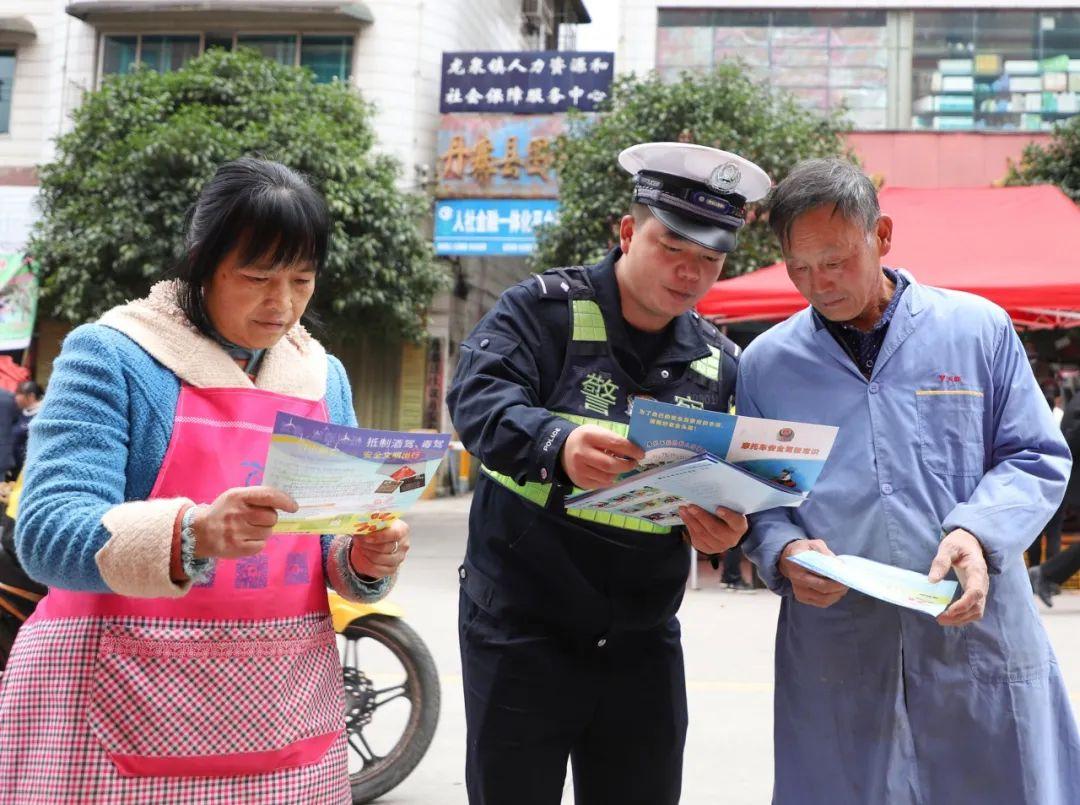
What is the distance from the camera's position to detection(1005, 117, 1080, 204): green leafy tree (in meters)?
13.5

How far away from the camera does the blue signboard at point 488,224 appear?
1593 cm

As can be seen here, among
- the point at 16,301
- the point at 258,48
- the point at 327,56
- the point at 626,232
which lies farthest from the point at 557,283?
the point at 258,48

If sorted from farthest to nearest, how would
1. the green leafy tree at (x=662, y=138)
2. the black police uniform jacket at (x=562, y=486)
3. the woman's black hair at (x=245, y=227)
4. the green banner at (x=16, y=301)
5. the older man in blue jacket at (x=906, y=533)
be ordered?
the green banner at (x=16, y=301) → the green leafy tree at (x=662, y=138) → the black police uniform jacket at (x=562, y=486) → the older man in blue jacket at (x=906, y=533) → the woman's black hair at (x=245, y=227)

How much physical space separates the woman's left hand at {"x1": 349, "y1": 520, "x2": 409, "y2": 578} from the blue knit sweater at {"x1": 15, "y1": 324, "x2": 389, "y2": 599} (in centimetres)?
36

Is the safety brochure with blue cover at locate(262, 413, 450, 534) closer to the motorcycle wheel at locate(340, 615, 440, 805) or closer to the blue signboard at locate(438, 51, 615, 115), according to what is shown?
the motorcycle wheel at locate(340, 615, 440, 805)

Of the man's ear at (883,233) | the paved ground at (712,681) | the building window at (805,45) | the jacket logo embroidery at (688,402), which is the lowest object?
the paved ground at (712,681)

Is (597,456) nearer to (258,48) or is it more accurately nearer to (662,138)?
(662,138)

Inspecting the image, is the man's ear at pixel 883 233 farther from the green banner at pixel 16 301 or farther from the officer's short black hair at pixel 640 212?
the green banner at pixel 16 301

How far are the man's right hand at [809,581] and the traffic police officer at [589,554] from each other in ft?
0.59

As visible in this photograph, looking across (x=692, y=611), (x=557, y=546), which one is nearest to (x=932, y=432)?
(x=557, y=546)

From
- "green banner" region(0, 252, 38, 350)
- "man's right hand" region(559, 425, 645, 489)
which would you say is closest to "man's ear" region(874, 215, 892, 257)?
"man's right hand" region(559, 425, 645, 489)

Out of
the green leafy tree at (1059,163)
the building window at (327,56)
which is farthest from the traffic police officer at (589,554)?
the building window at (327,56)

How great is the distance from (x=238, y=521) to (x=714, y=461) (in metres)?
0.70

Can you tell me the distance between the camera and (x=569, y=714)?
215 cm
